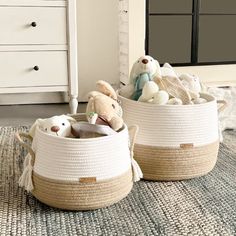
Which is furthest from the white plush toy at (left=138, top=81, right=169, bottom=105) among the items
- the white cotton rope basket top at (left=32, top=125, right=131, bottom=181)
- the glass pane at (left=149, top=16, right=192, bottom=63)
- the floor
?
the glass pane at (left=149, top=16, right=192, bottom=63)

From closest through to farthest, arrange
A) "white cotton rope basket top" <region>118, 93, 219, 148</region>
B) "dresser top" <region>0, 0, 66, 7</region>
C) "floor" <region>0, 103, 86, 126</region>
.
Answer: "white cotton rope basket top" <region>118, 93, 219, 148</region>, "dresser top" <region>0, 0, 66, 7</region>, "floor" <region>0, 103, 86, 126</region>

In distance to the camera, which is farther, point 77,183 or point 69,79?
point 69,79

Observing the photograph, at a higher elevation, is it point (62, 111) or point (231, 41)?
point (231, 41)

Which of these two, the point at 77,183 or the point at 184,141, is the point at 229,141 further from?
the point at 77,183

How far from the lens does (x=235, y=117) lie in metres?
1.87

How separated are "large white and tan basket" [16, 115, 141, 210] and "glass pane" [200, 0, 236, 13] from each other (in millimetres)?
1420

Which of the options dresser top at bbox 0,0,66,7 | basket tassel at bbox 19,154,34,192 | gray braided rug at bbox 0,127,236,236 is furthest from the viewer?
dresser top at bbox 0,0,66,7

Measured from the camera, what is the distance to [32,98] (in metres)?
2.40

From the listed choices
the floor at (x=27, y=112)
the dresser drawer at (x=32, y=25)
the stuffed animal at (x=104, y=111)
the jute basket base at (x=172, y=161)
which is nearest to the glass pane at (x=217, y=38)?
the floor at (x=27, y=112)

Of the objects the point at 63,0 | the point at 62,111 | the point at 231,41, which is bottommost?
the point at 62,111

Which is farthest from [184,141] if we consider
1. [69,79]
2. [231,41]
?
[231,41]

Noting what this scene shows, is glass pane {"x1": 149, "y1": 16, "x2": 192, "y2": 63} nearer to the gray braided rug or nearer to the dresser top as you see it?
the dresser top

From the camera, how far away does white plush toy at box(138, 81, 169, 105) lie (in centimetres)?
125

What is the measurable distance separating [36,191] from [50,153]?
12 cm
